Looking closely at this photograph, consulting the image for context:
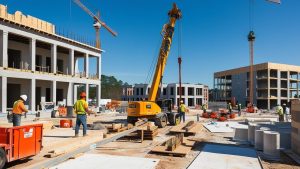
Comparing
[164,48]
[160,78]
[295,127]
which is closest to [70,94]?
[160,78]

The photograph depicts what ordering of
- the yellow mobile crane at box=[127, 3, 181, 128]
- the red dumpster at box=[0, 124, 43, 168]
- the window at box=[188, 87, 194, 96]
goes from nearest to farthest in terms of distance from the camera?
the red dumpster at box=[0, 124, 43, 168] < the yellow mobile crane at box=[127, 3, 181, 128] < the window at box=[188, 87, 194, 96]

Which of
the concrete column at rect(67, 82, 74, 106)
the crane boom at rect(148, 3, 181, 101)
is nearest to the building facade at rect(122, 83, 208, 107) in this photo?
the concrete column at rect(67, 82, 74, 106)

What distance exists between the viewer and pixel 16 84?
98.8ft

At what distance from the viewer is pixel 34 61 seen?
28.9 metres

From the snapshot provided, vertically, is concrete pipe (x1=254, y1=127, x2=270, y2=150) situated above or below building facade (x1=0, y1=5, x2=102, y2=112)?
below

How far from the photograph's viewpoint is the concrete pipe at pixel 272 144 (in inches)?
391

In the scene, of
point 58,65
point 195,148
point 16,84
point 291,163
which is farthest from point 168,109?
point 58,65

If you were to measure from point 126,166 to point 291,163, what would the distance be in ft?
18.6

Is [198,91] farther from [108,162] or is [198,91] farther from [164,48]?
[108,162]

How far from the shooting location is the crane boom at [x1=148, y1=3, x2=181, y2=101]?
1861cm

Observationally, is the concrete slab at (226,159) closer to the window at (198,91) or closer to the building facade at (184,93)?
the building facade at (184,93)

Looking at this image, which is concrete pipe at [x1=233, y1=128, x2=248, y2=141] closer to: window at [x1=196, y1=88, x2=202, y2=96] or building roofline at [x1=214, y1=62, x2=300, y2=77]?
building roofline at [x1=214, y1=62, x2=300, y2=77]

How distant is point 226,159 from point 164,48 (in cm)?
1109

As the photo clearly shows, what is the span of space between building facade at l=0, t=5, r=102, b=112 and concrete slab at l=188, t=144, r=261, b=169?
71.6ft
